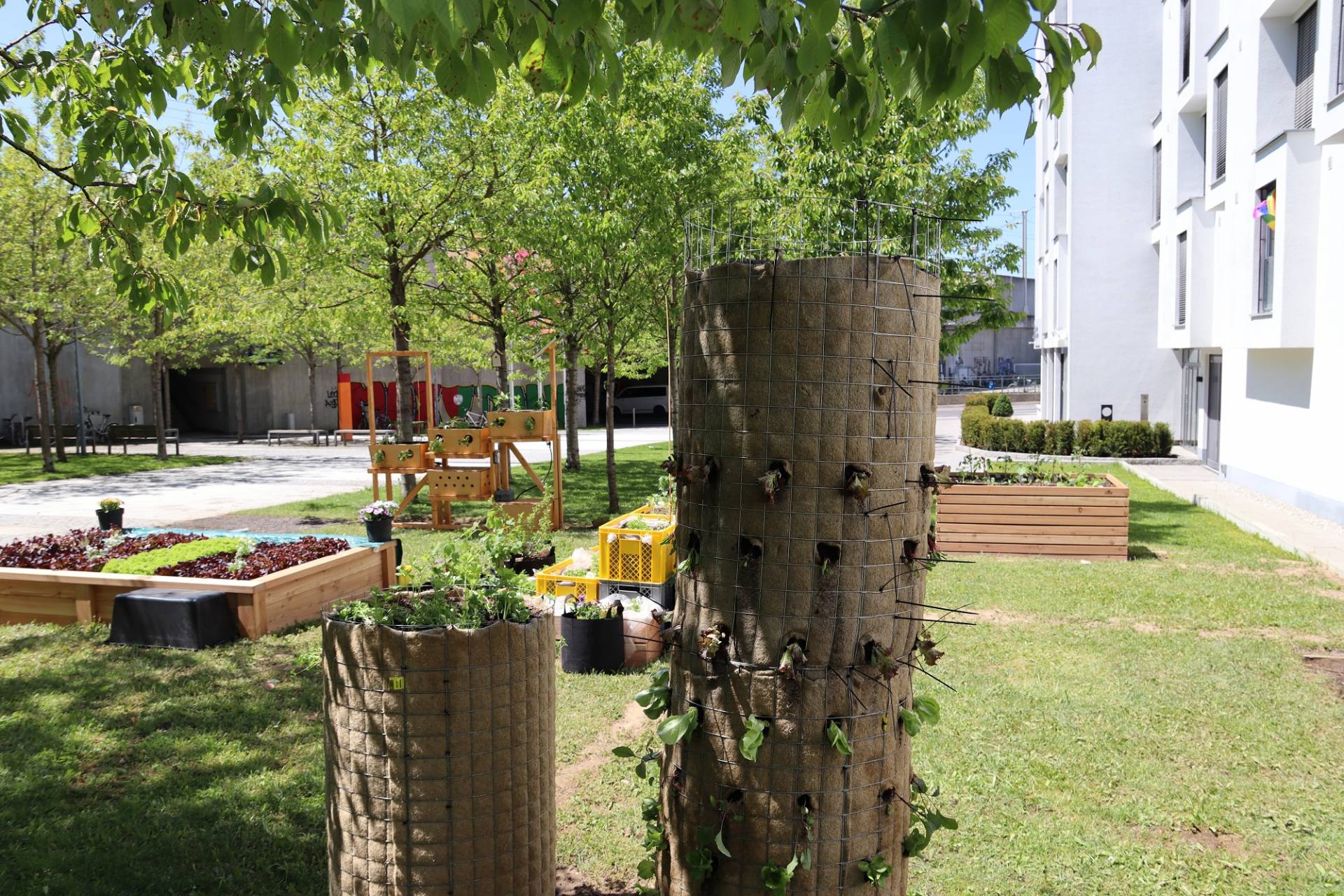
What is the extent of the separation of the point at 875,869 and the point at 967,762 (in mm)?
3199

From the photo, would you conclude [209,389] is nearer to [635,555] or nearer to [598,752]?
[635,555]

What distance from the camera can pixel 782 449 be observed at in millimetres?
2594

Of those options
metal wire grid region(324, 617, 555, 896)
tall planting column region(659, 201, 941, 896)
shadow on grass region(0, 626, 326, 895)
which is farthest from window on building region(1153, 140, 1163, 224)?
metal wire grid region(324, 617, 555, 896)

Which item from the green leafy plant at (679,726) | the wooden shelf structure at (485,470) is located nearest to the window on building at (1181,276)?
the wooden shelf structure at (485,470)

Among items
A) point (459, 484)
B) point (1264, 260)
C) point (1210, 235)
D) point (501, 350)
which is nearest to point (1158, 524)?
point (1264, 260)

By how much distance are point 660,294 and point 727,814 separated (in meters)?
13.7

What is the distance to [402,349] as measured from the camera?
54.2ft

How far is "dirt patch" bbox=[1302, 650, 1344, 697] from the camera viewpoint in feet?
22.7

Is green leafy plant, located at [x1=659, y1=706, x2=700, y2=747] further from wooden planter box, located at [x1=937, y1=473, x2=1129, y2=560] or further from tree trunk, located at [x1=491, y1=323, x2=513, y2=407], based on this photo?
tree trunk, located at [x1=491, y1=323, x2=513, y2=407]

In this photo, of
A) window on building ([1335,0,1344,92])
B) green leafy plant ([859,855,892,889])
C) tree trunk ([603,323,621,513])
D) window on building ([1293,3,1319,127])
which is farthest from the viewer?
window on building ([1293,3,1319,127])

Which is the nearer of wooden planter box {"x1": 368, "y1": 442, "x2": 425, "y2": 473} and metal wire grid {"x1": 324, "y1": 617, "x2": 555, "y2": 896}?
metal wire grid {"x1": 324, "y1": 617, "x2": 555, "y2": 896}

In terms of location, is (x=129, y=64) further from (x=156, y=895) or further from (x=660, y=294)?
(x=660, y=294)

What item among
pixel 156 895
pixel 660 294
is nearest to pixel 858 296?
pixel 156 895

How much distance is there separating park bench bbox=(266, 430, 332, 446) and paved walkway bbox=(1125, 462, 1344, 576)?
27.6 meters
